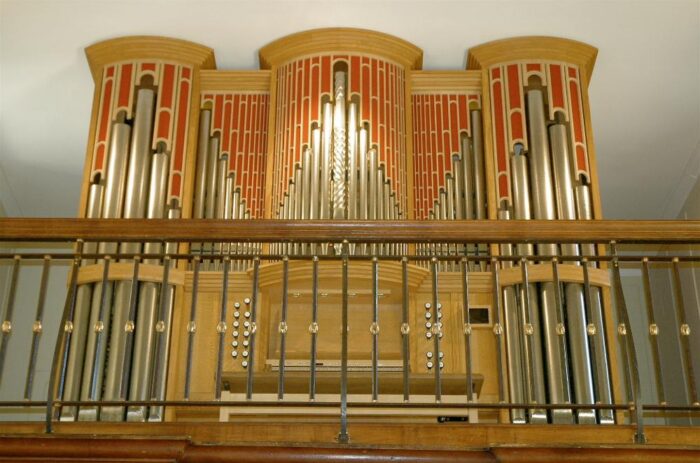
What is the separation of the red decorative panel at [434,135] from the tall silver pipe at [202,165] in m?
1.58

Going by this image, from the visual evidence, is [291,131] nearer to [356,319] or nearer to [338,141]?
[338,141]

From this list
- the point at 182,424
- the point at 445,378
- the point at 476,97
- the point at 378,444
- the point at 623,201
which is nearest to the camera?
the point at 378,444

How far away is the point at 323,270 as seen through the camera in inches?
253

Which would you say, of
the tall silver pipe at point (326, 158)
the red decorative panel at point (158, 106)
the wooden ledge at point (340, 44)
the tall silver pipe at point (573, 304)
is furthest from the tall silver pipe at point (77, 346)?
the tall silver pipe at point (573, 304)

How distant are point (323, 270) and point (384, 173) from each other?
0.93 m

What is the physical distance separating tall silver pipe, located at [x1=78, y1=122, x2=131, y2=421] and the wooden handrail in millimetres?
1541

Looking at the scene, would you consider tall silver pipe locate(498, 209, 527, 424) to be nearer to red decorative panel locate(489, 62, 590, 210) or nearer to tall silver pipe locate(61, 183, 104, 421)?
red decorative panel locate(489, 62, 590, 210)

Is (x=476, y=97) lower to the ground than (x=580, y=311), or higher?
higher

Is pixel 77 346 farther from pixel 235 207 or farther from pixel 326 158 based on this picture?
pixel 326 158

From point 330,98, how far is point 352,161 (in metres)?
0.59

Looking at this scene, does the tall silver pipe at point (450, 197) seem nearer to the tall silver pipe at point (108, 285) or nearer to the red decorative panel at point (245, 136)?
the red decorative panel at point (245, 136)

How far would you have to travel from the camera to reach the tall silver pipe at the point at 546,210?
19.7 feet

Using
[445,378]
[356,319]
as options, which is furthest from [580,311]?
[356,319]

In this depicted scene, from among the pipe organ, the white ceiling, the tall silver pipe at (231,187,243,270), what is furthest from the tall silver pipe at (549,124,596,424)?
the tall silver pipe at (231,187,243,270)
